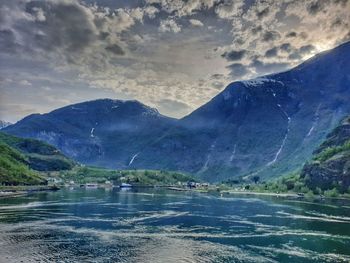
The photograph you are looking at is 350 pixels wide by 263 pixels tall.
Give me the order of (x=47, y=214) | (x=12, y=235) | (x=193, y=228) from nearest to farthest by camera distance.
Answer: (x=12, y=235)
(x=193, y=228)
(x=47, y=214)

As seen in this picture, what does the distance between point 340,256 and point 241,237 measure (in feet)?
99.2

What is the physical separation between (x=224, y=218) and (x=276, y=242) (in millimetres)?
49224

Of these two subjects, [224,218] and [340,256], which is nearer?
[340,256]

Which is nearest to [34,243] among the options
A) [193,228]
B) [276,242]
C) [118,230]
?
[118,230]

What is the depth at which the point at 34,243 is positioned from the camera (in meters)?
101

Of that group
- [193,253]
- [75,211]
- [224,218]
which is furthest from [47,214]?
[193,253]

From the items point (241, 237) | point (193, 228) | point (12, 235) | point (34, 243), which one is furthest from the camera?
point (193, 228)

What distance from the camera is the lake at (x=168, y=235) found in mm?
92188

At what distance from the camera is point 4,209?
162 m

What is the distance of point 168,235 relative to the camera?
11806cm

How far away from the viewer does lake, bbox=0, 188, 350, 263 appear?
92188 millimetres

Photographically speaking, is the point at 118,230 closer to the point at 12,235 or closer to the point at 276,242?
the point at 12,235

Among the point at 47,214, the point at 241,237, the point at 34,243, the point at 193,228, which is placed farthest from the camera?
the point at 47,214

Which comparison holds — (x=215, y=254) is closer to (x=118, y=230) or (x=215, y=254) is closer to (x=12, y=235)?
(x=118, y=230)
